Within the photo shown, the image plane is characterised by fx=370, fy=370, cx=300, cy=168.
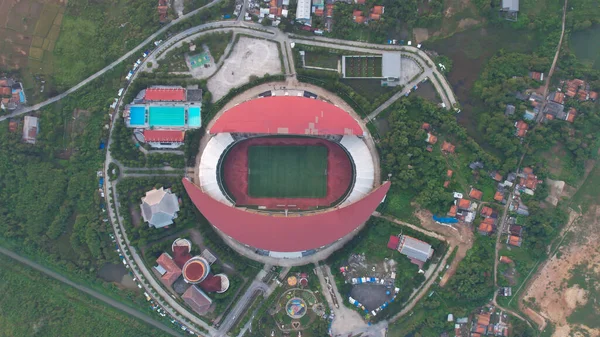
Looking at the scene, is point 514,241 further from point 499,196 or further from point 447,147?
Answer: point 447,147

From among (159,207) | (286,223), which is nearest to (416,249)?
(286,223)

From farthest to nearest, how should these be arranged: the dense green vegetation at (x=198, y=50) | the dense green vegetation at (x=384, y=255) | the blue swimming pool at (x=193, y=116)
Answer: the dense green vegetation at (x=198, y=50) < the blue swimming pool at (x=193, y=116) < the dense green vegetation at (x=384, y=255)

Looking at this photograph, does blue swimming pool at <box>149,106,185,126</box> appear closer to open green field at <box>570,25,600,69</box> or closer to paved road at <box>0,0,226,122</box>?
paved road at <box>0,0,226,122</box>

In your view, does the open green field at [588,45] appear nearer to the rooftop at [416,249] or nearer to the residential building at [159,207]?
the rooftop at [416,249]

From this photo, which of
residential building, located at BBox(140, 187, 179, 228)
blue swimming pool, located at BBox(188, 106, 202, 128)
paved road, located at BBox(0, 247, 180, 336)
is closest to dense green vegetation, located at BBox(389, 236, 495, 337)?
paved road, located at BBox(0, 247, 180, 336)

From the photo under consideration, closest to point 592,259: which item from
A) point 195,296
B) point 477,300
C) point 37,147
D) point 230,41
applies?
point 477,300

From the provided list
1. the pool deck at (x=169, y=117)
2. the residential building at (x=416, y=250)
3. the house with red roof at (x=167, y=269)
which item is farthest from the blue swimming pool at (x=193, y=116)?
the residential building at (x=416, y=250)

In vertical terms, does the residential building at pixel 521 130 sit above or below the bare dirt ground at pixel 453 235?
above
